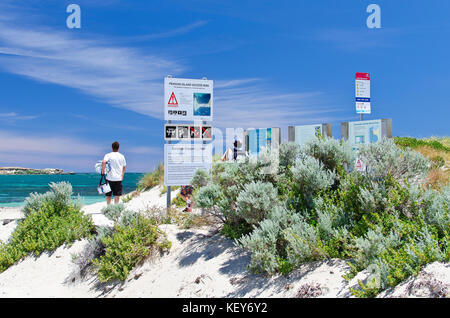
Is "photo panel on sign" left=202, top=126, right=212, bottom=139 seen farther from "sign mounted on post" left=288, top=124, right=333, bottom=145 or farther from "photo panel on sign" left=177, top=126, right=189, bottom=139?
"sign mounted on post" left=288, top=124, right=333, bottom=145

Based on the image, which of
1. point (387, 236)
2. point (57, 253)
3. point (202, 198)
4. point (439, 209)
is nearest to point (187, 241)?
point (202, 198)

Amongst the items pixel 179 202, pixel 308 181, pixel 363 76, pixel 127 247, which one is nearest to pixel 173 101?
pixel 179 202

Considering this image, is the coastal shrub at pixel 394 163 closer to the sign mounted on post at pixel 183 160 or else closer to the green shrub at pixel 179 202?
the sign mounted on post at pixel 183 160

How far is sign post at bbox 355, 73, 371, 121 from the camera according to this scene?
49.8ft

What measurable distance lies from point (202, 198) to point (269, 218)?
5.53 feet

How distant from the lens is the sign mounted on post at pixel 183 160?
1013cm

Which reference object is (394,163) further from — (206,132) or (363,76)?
(363,76)

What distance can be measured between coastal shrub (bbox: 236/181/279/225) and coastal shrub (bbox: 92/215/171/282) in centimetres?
211

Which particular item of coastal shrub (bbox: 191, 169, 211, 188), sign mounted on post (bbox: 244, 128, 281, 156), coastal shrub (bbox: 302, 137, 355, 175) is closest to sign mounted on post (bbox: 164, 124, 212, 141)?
coastal shrub (bbox: 191, 169, 211, 188)

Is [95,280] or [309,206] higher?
[309,206]

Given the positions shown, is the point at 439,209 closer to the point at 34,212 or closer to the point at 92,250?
the point at 92,250

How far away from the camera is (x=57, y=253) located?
342 inches

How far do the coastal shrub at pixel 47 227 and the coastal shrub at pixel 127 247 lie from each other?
1.78 metres

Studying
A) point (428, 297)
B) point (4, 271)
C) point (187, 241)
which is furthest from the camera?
point (4, 271)
